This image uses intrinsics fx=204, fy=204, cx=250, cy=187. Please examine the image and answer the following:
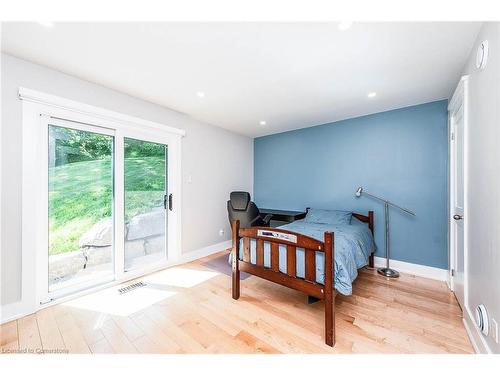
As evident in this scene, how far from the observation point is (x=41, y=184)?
196 cm

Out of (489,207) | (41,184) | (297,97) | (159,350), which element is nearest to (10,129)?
(41,184)

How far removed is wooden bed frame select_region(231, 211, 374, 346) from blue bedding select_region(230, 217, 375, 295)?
0.04 meters

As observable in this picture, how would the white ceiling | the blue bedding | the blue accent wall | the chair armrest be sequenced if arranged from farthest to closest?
the chair armrest, the blue accent wall, the blue bedding, the white ceiling

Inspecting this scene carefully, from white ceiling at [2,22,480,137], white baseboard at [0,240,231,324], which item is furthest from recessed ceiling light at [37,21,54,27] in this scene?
white baseboard at [0,240,231,324]

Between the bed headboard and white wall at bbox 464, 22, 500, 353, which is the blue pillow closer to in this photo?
the bed headboard

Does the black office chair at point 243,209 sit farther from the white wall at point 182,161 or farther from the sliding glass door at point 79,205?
the sliding glass door at point 79,205

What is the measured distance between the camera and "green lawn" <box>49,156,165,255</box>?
2.14 meters

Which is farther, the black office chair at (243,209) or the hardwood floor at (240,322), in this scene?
the black office chair at (243,209)

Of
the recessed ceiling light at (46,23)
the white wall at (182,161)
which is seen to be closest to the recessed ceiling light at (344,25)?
the recessed ceiling light at (46,23)

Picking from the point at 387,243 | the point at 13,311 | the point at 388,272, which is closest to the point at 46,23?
the point at 13,311

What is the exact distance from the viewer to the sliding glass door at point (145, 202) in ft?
8.80

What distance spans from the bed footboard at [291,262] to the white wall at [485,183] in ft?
2.97

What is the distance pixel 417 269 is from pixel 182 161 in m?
3.69

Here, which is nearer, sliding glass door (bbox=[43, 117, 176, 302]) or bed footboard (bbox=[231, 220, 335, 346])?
bed footboard (bbox=[231, 220, 335, 346])
